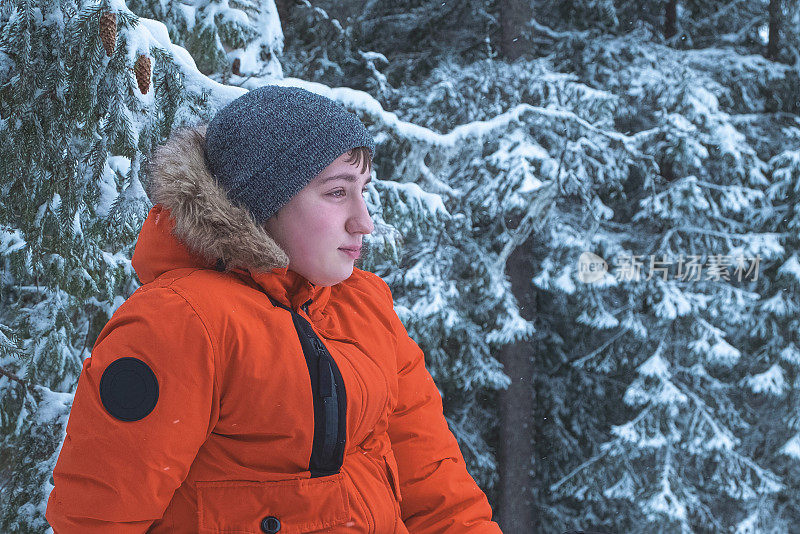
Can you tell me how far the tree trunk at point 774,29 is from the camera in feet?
29.8

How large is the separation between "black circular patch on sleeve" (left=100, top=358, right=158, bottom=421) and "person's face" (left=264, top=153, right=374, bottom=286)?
1.39 feet

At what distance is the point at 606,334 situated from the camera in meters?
10.0

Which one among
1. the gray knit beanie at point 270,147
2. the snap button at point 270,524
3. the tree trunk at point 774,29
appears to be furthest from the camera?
the tree trunk at point 774,29

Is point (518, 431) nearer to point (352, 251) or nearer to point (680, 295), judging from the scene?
point (680, 295)

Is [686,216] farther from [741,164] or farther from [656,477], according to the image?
[656,477]

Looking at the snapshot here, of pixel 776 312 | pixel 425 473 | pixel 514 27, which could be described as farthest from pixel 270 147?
pixel 776 312

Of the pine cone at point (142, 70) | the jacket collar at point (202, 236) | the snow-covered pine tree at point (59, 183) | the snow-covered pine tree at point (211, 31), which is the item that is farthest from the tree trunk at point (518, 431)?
the jacket collar at point (202, 236)

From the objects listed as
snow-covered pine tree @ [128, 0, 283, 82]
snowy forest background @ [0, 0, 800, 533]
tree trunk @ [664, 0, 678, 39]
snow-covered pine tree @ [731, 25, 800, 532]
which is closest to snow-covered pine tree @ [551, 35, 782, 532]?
snowy forest background @ [0, 0, 800, 533]

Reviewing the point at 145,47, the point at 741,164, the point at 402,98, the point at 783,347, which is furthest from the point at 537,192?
the point at 145,47

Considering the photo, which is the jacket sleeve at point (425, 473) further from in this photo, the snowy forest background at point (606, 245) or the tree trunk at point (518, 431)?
the tree trunk at point (518, 431)

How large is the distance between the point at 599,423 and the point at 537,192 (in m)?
4.31

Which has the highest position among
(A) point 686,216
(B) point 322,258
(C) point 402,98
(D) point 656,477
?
(B) point 322,258

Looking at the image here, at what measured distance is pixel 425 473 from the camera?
1.72 meters

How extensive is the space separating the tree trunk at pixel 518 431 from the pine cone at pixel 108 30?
26.0 feet
